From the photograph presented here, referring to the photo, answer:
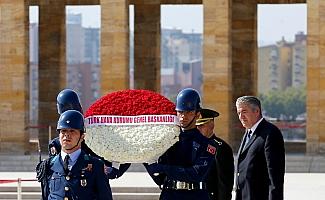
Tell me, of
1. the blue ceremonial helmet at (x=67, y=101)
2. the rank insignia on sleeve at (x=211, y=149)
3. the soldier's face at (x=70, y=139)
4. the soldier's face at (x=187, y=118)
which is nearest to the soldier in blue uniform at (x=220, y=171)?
the rank insignia on sleeve at (x=211, y=149)

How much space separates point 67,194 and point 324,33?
2538cm

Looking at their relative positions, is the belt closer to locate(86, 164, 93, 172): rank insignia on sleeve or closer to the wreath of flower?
the wreath of flower

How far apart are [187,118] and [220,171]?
269cm

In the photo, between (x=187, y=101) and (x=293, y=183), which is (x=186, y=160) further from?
(x=293, y=183)

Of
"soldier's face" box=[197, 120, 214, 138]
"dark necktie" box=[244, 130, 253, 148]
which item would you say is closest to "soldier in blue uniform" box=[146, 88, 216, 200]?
"dark necktie" box=[244, 130, 253, 148]

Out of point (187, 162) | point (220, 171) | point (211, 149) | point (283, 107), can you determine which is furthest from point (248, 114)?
point (283, 107)

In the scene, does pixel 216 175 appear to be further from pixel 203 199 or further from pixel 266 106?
pixel 266 106

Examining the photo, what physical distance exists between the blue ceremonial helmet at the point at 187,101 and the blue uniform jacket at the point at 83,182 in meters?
0.95

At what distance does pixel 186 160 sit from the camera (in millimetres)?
9070

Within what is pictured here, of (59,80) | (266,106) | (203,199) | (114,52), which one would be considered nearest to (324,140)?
(114,52)

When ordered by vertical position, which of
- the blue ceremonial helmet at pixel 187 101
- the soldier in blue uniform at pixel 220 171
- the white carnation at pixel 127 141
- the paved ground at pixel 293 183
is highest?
the blue ceremonial helmet at pixel 187 101

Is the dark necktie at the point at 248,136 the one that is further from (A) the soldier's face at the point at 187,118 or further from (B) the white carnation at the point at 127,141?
(B) the white carnation at the point at 127,141

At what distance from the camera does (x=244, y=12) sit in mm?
39469

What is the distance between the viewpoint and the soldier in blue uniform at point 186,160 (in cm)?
888
